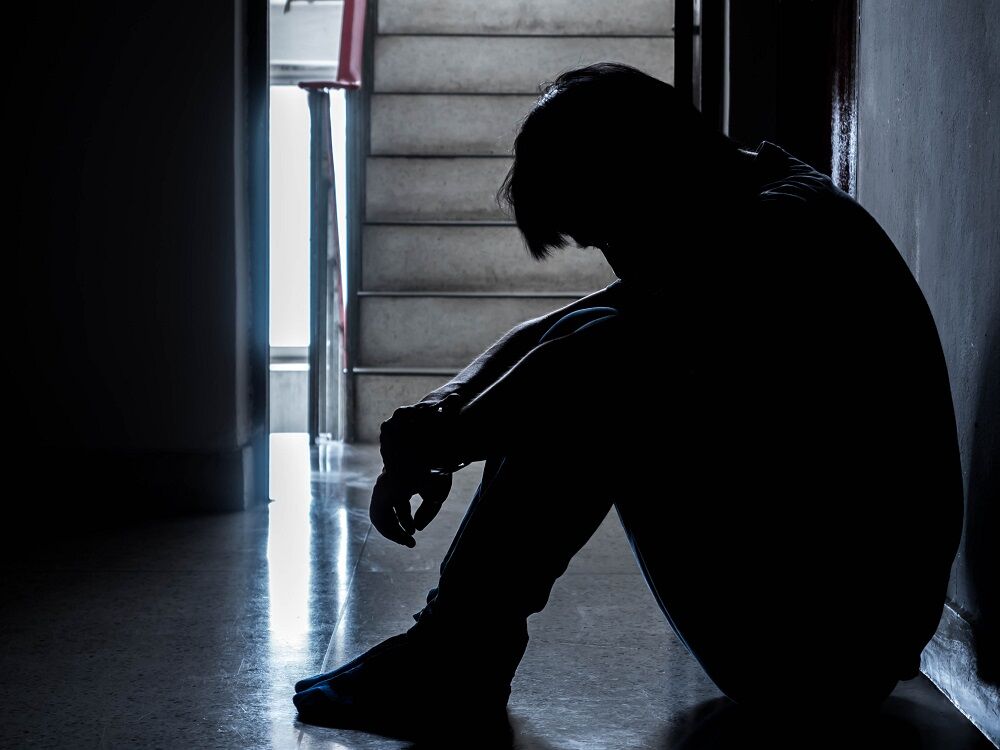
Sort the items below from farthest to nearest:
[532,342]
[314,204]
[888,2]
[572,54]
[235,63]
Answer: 1. [572,54]
2. [314,204]
3. [235,63]
4. [888,2]
5. [532,342]

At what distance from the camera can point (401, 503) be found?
127 cm

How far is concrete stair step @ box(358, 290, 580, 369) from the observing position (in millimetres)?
4238

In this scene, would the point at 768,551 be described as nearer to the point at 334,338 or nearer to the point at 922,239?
the point at 922,239

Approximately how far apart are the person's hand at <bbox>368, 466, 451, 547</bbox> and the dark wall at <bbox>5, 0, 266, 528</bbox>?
1531mm

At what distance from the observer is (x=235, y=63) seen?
2.67 metres

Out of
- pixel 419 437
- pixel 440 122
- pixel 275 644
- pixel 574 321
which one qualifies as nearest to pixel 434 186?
pixel 440 122

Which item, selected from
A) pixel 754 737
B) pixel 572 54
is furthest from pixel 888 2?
pixel 572 54

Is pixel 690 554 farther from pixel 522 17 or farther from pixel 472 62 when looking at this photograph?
pixel 522 17

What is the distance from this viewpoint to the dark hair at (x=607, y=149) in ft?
3.96

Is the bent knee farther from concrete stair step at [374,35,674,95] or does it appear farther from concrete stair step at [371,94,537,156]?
concrete stair step at [374,35,674,95]

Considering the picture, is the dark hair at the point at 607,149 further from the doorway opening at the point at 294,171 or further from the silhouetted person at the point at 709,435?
the doorway opening at the point at 294,171

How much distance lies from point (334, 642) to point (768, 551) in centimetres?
80

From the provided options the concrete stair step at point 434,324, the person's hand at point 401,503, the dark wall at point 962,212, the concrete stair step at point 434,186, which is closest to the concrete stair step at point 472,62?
the concrete stair step at point 434,186

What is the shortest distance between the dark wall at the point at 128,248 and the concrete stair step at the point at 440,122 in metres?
2.04
